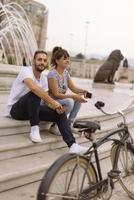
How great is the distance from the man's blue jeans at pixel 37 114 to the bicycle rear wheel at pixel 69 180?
4.31 ft

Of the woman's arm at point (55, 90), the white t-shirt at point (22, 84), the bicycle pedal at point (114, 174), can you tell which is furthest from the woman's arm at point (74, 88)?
the bicycle pedal at point (114, 174)

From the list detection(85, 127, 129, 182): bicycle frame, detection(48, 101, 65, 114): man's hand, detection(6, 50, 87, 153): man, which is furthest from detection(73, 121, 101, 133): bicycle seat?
detection(48, 101, 65, 114): man's hand

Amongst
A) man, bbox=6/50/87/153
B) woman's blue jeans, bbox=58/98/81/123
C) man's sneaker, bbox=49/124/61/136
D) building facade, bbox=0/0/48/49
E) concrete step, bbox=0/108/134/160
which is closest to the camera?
concrete step, bbox=0/108/134/160

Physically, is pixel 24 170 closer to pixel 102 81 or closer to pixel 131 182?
pixel 131 182

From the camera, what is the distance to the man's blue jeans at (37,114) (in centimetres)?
488

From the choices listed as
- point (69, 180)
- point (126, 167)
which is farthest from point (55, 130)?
point (69, 180)

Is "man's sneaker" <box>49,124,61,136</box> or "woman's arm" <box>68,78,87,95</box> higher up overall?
"woman's arm" <box>68,78,87,95</box>

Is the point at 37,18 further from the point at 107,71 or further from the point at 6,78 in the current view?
the point at 6,78

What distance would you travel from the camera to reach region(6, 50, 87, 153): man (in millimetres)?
4875

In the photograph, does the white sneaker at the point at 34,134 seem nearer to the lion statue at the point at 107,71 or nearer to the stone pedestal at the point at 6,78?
the stone pedestal at the point at 6,78

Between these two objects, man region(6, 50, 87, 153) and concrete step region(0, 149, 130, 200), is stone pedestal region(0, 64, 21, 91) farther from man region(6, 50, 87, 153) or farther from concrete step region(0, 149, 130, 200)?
concrete step region(0, 149, 130, 200)

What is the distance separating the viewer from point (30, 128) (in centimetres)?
527

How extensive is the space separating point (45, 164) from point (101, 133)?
2215 mm

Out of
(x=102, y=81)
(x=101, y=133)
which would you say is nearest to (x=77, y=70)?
(x=102, y=81)
